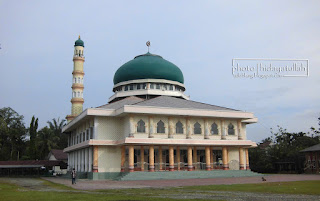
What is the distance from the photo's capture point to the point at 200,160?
112 feet

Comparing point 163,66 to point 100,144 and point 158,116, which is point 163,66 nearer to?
point 158,116

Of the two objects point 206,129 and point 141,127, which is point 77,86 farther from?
point 206,129

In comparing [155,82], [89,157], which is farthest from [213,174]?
[155,82]

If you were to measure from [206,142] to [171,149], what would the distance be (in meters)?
3.43

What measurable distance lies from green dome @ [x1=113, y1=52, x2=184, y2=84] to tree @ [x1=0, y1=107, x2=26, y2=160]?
24.0 meters

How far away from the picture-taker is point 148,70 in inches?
1598

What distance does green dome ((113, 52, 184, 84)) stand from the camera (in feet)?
133

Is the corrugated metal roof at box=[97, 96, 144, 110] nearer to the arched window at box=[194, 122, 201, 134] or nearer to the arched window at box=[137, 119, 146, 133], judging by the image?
the arched window at box=[137, 119, 146, 133]

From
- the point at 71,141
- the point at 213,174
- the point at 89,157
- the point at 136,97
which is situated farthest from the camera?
the point at 71,141

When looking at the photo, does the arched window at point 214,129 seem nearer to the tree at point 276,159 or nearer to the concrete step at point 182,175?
the concrete step at point 182,175

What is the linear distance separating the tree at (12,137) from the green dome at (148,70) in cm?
2398

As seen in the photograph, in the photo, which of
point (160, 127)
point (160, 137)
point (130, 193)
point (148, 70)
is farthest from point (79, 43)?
point (130, 193)

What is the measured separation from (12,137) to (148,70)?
29285 mm

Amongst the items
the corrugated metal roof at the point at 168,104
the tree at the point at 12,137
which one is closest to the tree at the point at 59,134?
the tree at the point at 12,137
